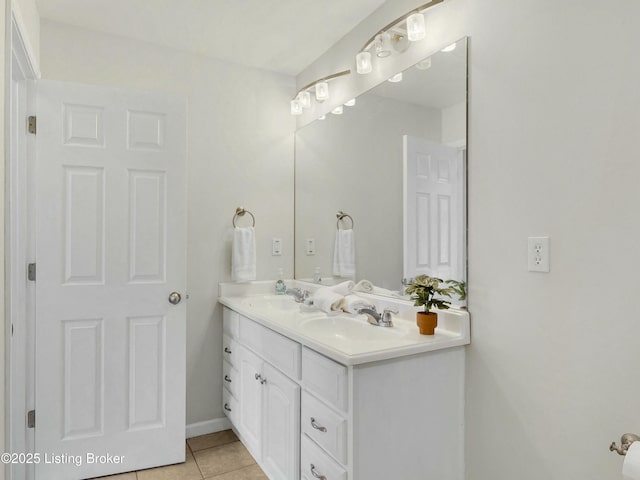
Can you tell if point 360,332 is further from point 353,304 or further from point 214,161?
point 214,161

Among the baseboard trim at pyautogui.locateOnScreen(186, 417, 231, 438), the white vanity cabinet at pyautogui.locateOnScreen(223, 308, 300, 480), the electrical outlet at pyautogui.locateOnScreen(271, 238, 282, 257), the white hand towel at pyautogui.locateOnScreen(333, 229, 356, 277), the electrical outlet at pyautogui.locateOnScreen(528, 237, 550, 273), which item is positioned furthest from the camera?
the electrical outlet at pyautogui.locateOnScreen(271, 238, 282, 257)

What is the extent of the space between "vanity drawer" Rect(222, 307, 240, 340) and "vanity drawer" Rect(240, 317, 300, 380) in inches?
3.9

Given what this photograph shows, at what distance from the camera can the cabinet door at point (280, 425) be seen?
1.73 meters

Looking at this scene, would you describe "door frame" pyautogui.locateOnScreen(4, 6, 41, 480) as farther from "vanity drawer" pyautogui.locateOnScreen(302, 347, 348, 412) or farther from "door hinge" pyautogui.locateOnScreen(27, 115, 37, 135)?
"vanity drawer" pyautogui.locateOnScreen(302, 347, 348, 412)

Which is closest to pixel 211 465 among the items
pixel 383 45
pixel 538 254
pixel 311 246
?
pixel 311 246

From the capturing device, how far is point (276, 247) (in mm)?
2924

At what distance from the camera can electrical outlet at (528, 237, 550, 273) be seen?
137 centimetres

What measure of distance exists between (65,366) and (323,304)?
52.8 inches

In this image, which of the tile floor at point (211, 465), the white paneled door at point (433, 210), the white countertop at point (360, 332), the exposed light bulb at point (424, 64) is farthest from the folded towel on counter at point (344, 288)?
the exposed light bulb at point (424, 64)

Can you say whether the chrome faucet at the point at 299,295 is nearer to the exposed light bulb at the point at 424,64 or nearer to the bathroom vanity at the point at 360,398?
the bathroom vanity at the point at 360,398

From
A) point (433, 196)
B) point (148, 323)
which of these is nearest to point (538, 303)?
point (433, 196)

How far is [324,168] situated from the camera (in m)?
2.66

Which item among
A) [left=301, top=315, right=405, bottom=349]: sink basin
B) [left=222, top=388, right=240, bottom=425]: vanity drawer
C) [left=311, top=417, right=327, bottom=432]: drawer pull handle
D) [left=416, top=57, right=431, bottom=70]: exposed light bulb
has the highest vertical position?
[left=416, top=57, right=431, bottom=70]: exposed light bulb

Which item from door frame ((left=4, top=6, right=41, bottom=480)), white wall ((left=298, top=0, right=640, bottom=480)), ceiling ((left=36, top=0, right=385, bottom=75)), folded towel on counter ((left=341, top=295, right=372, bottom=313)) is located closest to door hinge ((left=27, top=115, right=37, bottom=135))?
door frame ((left=4, top=6, right=41, bottom=480))
